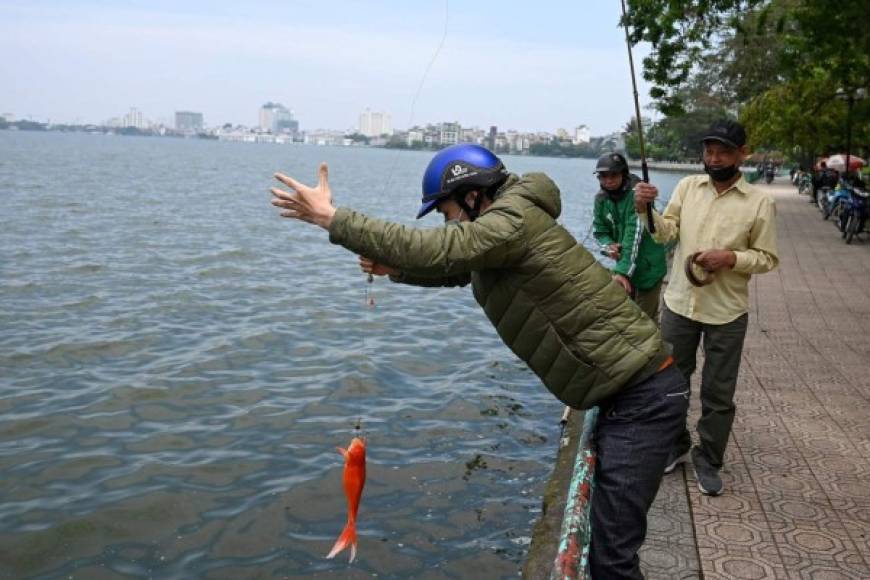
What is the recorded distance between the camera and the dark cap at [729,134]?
17.5 feet

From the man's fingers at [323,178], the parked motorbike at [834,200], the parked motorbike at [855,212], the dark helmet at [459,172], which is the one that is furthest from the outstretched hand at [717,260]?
the parked motorbike at [834,200]

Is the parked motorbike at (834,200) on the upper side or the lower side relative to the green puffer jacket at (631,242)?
lower

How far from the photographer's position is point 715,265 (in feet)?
17.6

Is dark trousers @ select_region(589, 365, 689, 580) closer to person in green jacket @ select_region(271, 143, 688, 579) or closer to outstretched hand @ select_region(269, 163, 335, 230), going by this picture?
person in green jacket @ select_region(271, 143, 688, 579)

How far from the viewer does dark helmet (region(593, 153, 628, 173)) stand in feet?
23.1

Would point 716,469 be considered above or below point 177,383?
above

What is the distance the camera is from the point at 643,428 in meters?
3.67

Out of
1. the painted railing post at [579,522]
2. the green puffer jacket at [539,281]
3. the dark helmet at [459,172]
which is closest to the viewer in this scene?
the painted railing post at [579,522]

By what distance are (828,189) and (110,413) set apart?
97.6 feet

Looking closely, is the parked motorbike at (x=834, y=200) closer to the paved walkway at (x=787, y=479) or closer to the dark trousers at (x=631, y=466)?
the paved walkway at (x=787, y=479)

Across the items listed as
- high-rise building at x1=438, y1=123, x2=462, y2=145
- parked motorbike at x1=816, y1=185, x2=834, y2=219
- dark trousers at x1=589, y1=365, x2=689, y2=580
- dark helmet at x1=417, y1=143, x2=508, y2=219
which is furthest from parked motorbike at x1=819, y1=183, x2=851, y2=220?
dark helmet at x1=417, y1=143, x2=508, y2=219

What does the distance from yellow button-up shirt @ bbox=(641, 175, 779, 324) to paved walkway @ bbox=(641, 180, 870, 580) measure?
4.15 feet

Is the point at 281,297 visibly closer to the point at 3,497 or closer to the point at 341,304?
the point at 341,304

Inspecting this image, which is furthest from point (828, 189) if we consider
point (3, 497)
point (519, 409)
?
point (3, 497)
